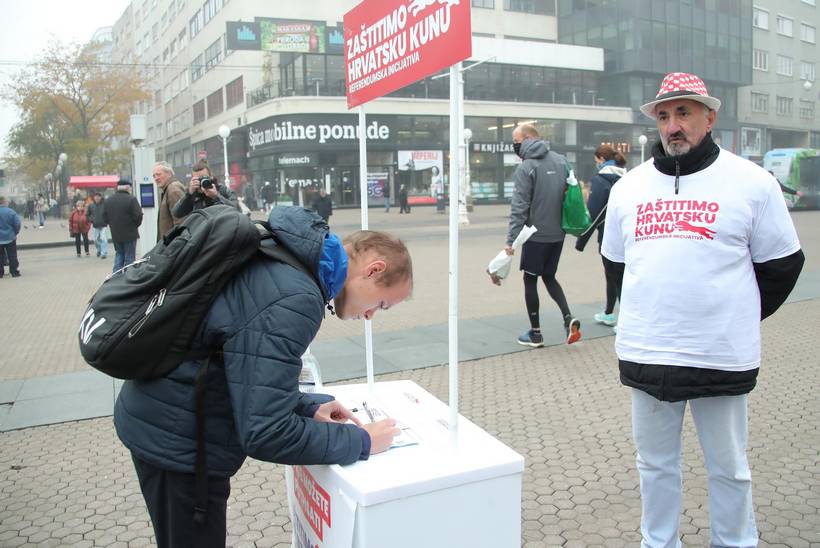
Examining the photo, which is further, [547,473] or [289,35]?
[289,35]

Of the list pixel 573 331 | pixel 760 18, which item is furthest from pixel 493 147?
pixel 573 331

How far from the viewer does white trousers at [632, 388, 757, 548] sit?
7.95 feet

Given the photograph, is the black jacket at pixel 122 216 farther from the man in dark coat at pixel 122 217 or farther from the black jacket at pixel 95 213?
the black jacket at pixel 95 213

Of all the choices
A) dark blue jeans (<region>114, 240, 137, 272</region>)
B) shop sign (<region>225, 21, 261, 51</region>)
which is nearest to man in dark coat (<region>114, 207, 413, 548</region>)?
dark blue jeans (<region>114, 240, 137, 272</region>)

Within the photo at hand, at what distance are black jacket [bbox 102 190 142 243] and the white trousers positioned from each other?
11175 millimetres

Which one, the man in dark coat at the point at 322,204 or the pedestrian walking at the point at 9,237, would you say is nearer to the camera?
the pedestrian walking at the point at 9,237

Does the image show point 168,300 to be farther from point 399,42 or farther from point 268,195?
point 268,195

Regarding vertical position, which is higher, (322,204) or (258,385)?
(322,204)

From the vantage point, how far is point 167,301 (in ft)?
5.29

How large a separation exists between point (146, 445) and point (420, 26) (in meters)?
1.58

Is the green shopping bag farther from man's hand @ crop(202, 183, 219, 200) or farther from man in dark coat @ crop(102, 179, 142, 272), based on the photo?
man in dark coat @ crop(102, 179, 142, 272)

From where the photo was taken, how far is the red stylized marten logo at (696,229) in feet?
7.73

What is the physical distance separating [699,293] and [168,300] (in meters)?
1.77

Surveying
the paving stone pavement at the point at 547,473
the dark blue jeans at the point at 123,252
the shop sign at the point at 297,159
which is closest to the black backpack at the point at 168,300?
the paving stone pavement at the point at 547,473
